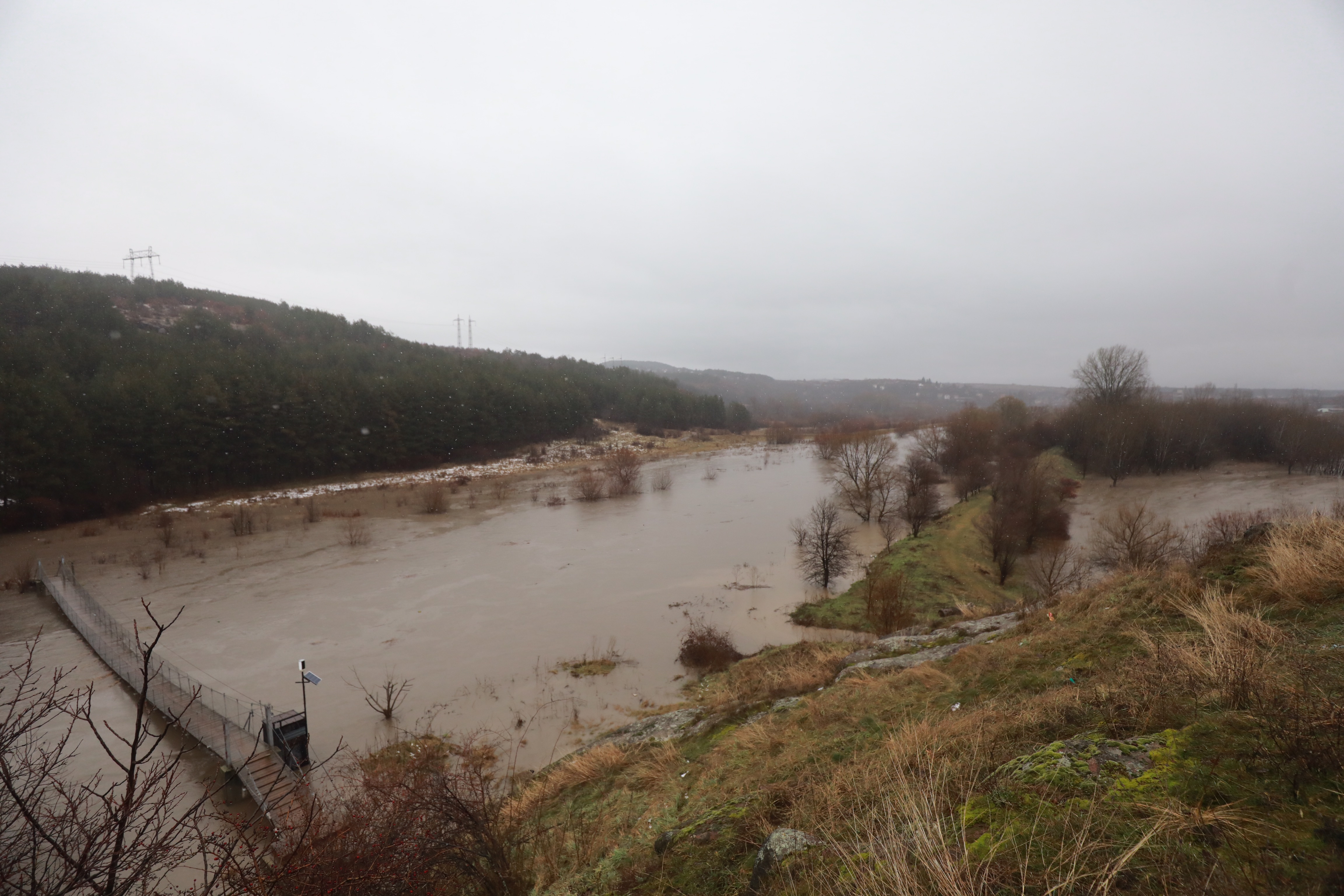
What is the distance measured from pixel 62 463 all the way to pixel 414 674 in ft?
103

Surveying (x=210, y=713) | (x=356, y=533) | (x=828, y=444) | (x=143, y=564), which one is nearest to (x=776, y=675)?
(x=210, y=713)

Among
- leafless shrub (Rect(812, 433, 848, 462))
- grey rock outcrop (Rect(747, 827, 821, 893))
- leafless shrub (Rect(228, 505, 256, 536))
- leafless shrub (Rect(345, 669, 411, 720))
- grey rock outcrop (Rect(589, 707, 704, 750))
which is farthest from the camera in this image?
leafless shrub (Rect(812, 433, 848, 462))

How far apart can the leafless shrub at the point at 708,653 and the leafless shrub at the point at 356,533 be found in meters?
21.1

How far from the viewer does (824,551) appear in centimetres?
2183

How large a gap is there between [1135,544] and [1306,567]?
1623 centimetres

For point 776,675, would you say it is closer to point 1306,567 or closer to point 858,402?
point 1306,567

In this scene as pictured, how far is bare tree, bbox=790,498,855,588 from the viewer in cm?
2216

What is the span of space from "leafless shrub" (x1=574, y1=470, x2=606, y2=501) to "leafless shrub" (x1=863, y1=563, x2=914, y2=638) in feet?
81.2

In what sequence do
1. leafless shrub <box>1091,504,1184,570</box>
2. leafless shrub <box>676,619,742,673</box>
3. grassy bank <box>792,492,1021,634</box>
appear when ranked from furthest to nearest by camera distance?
grassy bank <box>792,492,1021,634</box>
leafless shrub <box>1091,504,1184,570</box>
leafless shrub <box>676,619,742,673</box>

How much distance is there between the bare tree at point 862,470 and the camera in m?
35.2

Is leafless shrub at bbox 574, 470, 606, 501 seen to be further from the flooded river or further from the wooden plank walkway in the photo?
the wooden plank walkway

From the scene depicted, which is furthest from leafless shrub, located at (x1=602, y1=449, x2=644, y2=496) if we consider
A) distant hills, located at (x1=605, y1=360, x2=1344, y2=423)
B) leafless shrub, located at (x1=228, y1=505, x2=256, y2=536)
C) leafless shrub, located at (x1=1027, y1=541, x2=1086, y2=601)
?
distant hills, located at (x1=605, y1=360, x2=1344, y2=423)

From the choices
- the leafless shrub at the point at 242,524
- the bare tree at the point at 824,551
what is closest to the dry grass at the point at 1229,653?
the bare tree at the point at 824,551

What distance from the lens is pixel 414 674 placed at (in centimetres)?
1509
